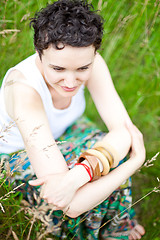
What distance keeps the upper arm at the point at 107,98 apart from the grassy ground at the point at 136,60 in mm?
505

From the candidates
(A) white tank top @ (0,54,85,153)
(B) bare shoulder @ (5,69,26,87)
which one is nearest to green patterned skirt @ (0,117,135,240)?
(A) white tank top @ (0,54,85,153)

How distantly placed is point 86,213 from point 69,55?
86cm

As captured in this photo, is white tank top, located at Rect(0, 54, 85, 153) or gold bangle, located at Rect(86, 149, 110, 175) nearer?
gold bangle, located at Rect(86, 149, 110, 175)

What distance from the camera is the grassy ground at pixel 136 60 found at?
1.96m

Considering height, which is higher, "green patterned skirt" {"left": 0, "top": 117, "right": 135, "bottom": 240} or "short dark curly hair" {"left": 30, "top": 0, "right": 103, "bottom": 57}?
"short dark curly hair" {"left": 30, "top": 0, "right": 103, "bottom": 57}

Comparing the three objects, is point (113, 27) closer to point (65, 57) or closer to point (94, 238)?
point (65, 57)

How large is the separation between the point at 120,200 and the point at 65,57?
0.91m

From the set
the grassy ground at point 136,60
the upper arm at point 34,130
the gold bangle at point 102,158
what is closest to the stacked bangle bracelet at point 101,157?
the gold bangle at point 102,158

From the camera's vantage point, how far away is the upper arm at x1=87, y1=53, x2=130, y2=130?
1.67m

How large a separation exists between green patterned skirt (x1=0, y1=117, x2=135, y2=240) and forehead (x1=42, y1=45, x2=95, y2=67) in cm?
54

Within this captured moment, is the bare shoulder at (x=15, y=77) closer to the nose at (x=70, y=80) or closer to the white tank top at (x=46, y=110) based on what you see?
the white tank top at (x=46, y=110)

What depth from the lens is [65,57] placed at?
3.89 feet

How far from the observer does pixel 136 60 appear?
2604 mm

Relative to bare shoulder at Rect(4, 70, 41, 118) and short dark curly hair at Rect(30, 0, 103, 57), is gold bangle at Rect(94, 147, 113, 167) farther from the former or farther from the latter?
short dark curly hair at Rect(30, 0, 103, 57)
